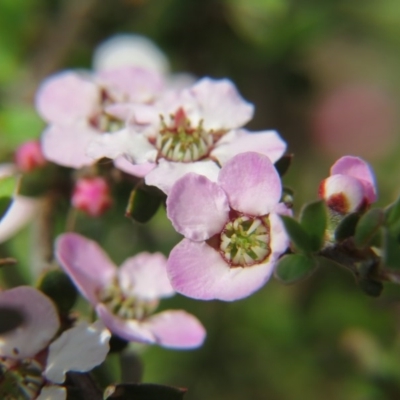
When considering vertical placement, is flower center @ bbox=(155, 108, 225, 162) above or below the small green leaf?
→ below

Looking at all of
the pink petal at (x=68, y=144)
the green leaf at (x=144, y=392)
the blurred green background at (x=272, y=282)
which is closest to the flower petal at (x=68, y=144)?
the pink petal at (x=68, y=144)

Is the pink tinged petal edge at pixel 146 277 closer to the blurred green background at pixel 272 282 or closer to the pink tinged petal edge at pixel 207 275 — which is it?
the pink tinged petal edge at pixel 207 275

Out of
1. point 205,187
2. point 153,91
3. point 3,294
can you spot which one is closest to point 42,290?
point 3,294

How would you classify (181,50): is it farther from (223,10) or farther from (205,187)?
(205,187)

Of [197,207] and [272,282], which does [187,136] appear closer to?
[197,207]

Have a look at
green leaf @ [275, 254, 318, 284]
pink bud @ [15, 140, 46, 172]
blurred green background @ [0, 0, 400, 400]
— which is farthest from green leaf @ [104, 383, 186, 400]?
blurred green background @ [0, 0, 400, 400]

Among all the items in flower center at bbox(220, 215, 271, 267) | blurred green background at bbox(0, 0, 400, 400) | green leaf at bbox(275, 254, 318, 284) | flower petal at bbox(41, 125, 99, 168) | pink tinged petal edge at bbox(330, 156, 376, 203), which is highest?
pink tinged petal edge at bbox(330, 156, 376, 203)

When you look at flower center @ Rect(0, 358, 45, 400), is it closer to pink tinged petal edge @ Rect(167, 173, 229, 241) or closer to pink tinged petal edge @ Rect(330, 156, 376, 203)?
pink tinged petal edge @ Rect(167, 173, 229, 241)
